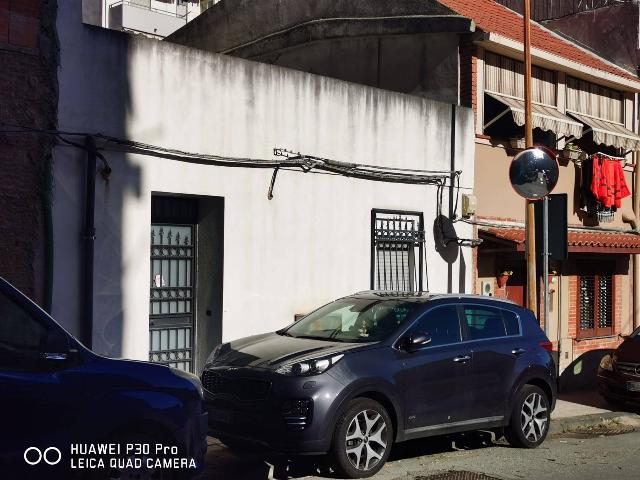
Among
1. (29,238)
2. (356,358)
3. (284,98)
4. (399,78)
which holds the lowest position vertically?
(356,358)

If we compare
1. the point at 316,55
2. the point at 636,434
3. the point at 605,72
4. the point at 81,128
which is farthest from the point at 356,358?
the point at 605,72

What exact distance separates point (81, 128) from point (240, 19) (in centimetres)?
919

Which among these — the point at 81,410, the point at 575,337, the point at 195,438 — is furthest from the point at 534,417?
the point at 575,337

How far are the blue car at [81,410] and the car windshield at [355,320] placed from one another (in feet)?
9.44

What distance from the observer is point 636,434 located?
1159 cm

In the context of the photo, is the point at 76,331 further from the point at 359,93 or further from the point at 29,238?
the point at 359,93

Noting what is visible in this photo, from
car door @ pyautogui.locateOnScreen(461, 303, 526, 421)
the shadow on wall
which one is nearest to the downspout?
car door @ pyautogui.locateOnScreen(461, 303, 526, 421)

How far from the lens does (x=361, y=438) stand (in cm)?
835

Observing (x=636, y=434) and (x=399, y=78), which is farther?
(x=399, y=78)

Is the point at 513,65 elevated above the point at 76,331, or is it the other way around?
the point at 513,65

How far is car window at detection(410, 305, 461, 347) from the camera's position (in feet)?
30.3

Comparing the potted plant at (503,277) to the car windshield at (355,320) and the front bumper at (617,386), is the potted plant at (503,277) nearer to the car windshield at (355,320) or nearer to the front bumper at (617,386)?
the front bumper at (617,386)

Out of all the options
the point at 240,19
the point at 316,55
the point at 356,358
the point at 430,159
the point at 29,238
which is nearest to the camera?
the point at 356,358

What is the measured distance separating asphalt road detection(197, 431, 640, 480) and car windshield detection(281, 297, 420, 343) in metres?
1.31
